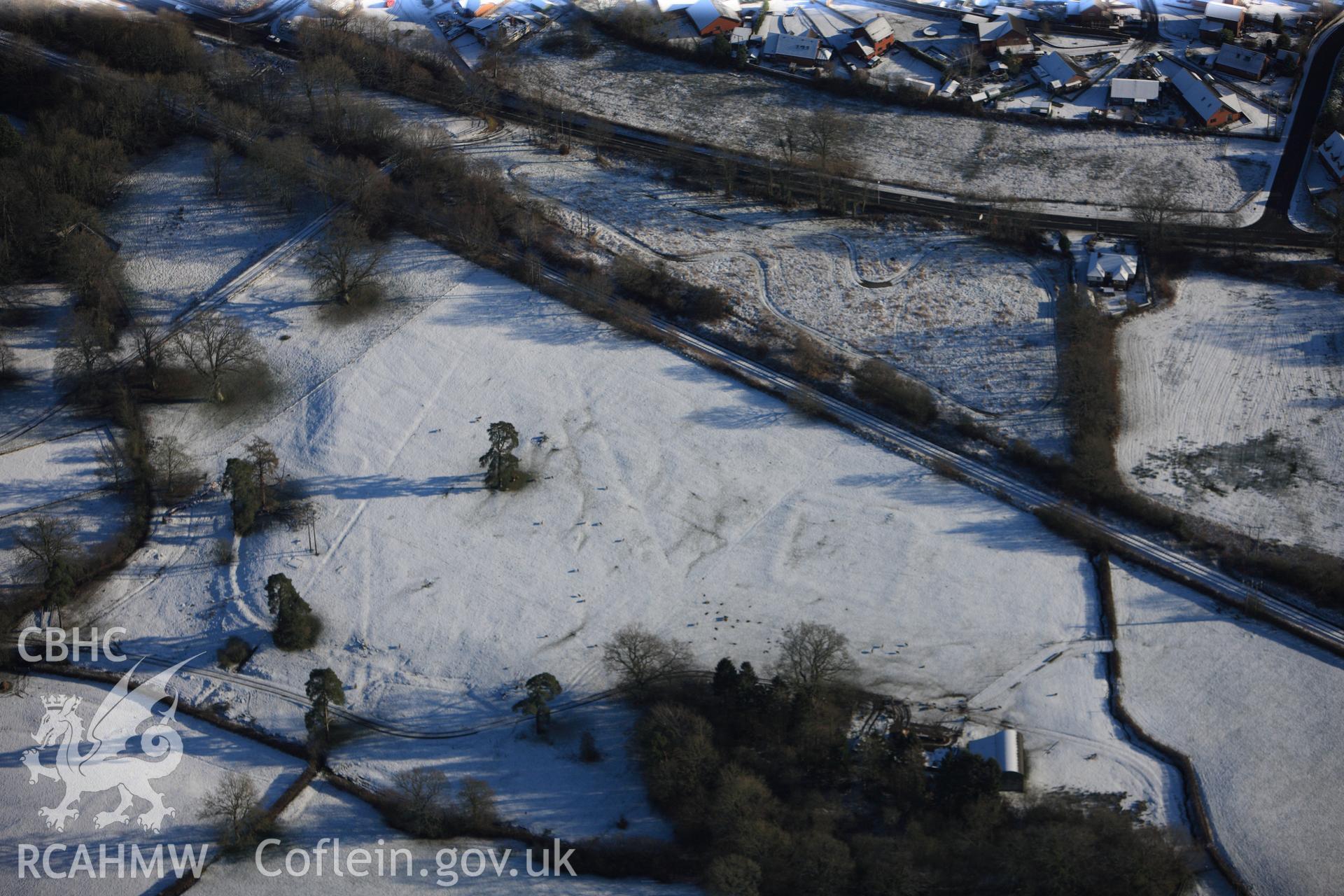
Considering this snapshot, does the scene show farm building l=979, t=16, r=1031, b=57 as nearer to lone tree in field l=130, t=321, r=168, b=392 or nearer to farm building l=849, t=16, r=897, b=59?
farm building l=849, t=16, r=897, b=59

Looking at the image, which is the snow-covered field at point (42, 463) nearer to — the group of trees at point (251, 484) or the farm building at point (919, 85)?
the group of trees at point (251, 484)

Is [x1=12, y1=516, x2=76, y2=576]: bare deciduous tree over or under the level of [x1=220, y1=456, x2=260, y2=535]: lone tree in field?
under

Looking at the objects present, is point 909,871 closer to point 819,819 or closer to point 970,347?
point 819,819

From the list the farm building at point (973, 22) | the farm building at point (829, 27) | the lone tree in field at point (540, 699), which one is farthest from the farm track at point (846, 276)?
the lone tree in field at point (540, 699)

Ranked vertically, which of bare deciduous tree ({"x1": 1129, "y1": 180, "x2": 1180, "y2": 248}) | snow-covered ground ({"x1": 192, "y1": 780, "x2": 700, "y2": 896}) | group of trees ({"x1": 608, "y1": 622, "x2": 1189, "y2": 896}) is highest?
bare deciduous tree ({"x1": 1129, "y1": 180, "x2": 1180, "y2": 248})

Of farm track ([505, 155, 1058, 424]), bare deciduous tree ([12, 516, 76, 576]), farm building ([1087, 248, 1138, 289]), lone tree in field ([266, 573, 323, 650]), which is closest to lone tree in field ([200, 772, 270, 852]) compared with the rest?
lone tree in field ([266, 573, 323, 650])

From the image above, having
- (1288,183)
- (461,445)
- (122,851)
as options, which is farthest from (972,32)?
(122,851)

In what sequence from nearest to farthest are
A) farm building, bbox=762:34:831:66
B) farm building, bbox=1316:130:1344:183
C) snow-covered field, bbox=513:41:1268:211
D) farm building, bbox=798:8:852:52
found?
1. farm building, bbox=1316:130:1344:183
2. snow-covered field, bbox=513:41:1268:211
3. farm building, bbox=762:34:831:66
4. farm building, bbox=798:8:852:52
